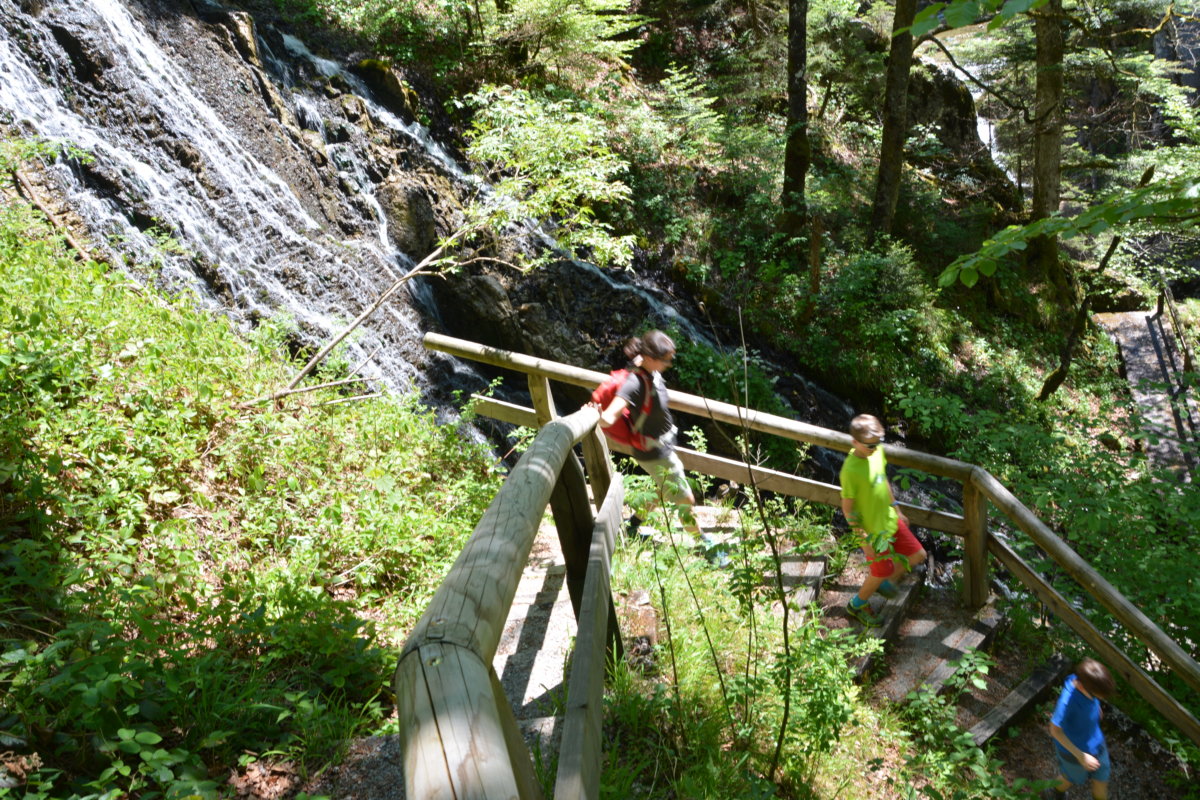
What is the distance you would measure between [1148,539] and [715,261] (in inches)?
319

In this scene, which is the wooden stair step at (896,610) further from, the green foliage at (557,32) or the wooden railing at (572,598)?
the green foliage at (557,32)

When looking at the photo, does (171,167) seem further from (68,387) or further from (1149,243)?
(1149,243)


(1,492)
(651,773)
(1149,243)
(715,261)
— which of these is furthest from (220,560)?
(1149,243)

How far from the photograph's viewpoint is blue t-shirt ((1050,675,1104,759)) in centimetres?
369

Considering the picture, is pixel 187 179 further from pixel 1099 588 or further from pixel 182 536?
pixel 1099 588

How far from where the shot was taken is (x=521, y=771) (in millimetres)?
1493

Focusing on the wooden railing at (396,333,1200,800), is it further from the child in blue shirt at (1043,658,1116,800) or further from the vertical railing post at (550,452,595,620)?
the child in blue shirt at (1043,658,1116,800)

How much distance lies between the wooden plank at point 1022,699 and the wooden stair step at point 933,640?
1.04 ft

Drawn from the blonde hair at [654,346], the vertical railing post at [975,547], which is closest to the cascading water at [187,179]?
the blonde hair at [654,346]

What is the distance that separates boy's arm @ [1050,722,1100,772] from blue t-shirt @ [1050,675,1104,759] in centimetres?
2

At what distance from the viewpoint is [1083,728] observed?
3723 millimetres

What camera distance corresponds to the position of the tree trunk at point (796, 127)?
11.7 m

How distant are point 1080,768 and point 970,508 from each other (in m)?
1.54

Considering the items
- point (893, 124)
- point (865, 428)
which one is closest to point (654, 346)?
point (865, 428)
